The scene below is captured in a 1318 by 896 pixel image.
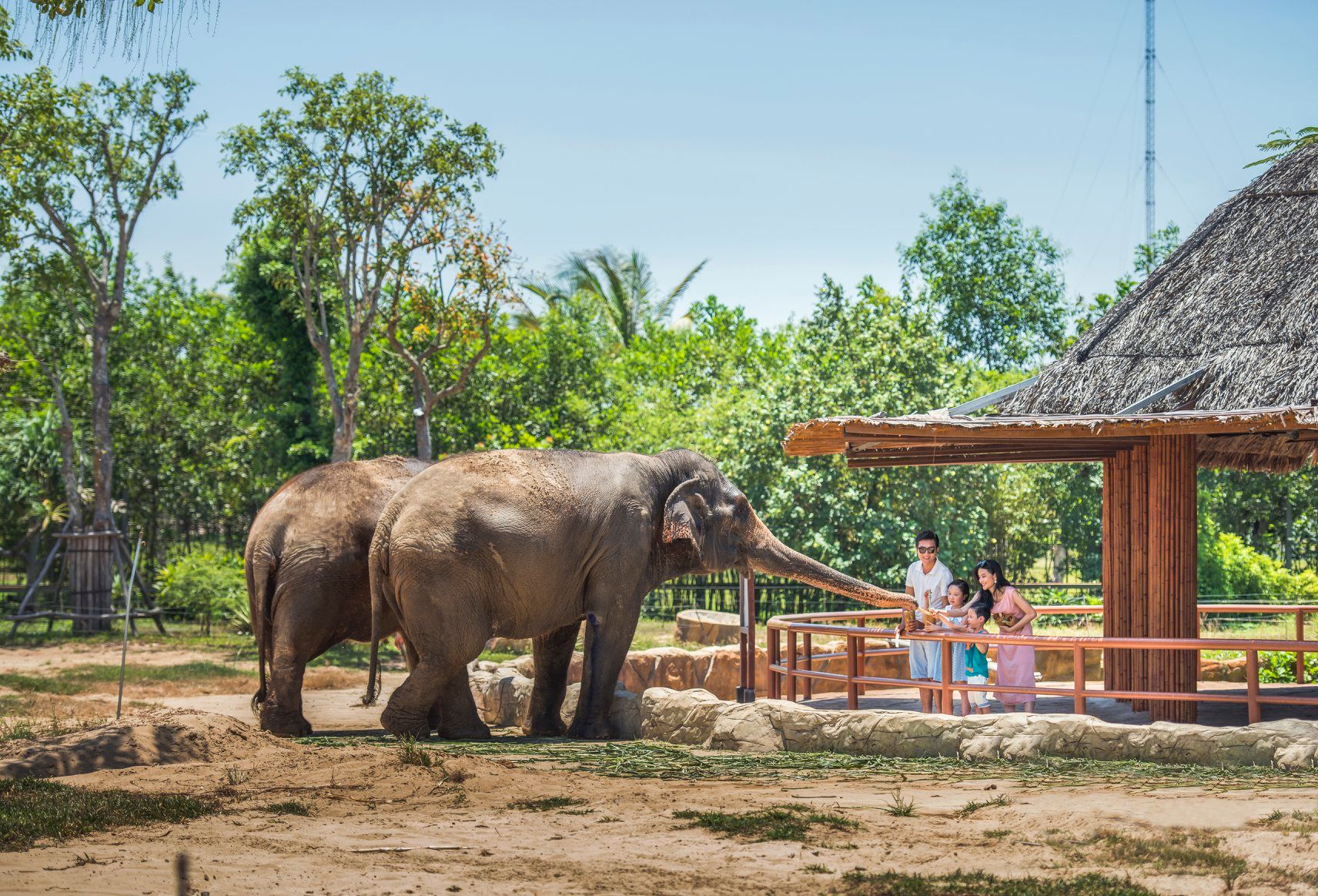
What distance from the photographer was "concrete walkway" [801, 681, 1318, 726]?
38.8 ft

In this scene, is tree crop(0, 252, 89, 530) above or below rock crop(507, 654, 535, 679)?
above

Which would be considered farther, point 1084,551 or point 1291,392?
point 1084,551

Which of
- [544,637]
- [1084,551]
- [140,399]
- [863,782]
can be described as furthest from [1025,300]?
[863,782]

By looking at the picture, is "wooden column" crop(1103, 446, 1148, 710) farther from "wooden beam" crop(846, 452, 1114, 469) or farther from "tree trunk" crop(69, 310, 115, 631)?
"tree trunk" crop(69, 310, 115, 631)

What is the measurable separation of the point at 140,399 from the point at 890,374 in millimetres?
17621

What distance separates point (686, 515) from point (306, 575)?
3.44 m

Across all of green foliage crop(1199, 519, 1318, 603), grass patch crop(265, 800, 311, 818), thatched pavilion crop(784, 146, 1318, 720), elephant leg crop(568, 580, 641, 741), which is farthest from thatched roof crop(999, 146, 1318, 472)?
green foliage crop(1199, 519, 1318, 603)

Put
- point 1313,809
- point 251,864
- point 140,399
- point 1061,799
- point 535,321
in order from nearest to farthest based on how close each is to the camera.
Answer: point 251,864 → point 1313,809 → point 1061,799 → point 140,399 → point 535,321

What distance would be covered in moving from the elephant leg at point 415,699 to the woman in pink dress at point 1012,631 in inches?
181

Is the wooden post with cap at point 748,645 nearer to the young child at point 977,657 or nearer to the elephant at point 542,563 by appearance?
the elephant at point 542,563

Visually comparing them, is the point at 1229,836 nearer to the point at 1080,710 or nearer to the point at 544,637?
the point at 1080,710

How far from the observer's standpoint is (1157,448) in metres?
12.1

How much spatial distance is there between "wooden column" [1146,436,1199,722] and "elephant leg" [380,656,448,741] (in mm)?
5917

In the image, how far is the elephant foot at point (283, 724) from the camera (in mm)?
12852
